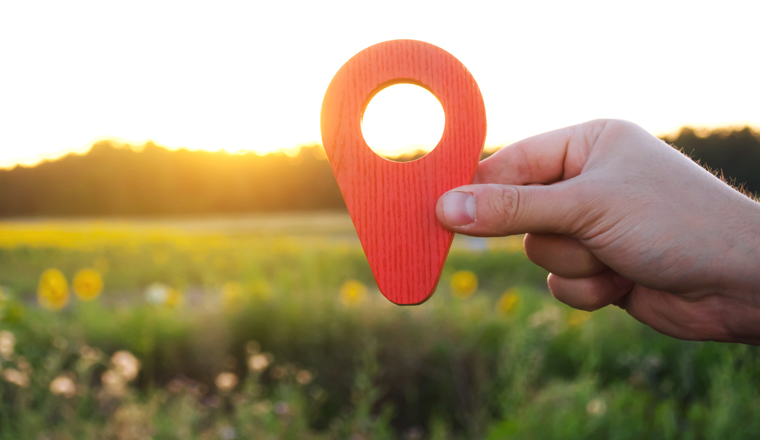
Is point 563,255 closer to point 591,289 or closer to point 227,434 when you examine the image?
point 591,289

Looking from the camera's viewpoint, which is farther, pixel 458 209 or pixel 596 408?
pixel 596 408

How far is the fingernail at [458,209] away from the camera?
1063mm

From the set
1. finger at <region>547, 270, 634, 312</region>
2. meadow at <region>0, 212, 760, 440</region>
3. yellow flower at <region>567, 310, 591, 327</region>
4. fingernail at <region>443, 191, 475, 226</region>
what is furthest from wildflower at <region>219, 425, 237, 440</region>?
yellow flower at <region>567, 310, 591, 327</region>

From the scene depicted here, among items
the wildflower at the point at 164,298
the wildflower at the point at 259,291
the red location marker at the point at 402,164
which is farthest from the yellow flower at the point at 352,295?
the red location marker at the point at 402,164

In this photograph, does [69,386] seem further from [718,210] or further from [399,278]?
[718,210]

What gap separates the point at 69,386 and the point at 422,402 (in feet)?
6.60

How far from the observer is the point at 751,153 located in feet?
49.9

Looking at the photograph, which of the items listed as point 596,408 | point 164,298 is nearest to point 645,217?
point 596,408

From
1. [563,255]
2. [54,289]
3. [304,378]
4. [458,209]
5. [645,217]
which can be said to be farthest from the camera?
[54,289]

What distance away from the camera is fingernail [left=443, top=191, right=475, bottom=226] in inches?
41.9

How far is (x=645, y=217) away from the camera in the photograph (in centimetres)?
120

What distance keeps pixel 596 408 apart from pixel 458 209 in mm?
1463

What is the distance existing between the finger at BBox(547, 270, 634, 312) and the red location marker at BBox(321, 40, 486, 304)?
2.24ft

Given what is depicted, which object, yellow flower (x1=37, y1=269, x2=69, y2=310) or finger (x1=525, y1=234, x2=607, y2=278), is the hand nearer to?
finger (x1=525, y1=234, x2=607, y2=278)
